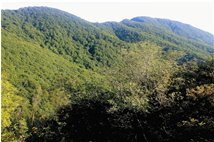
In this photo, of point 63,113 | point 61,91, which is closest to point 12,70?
point 61,91

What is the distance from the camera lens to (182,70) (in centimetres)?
3344

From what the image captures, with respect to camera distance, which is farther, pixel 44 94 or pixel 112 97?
pixel 44 94

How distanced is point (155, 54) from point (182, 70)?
9.30 feet

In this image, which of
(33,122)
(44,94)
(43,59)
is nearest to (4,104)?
(33,122)

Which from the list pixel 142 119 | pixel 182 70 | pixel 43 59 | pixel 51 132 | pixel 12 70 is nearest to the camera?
pixel 142 119

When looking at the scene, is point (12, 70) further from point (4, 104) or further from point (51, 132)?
point (4, 104)

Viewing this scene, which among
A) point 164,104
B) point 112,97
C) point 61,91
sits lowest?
point 61,91

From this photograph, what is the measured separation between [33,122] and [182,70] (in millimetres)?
42562

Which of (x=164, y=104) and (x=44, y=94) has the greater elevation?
(x=164, y=104)

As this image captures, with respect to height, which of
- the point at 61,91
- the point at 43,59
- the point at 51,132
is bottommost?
the point at 43,59

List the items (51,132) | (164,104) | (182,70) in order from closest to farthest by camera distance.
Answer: (164,104), (182,70), (51,132)

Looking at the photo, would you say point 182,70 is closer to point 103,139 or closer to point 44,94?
point 103,139

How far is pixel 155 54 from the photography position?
34.6 meters

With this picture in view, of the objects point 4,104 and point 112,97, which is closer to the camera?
point 4,104
